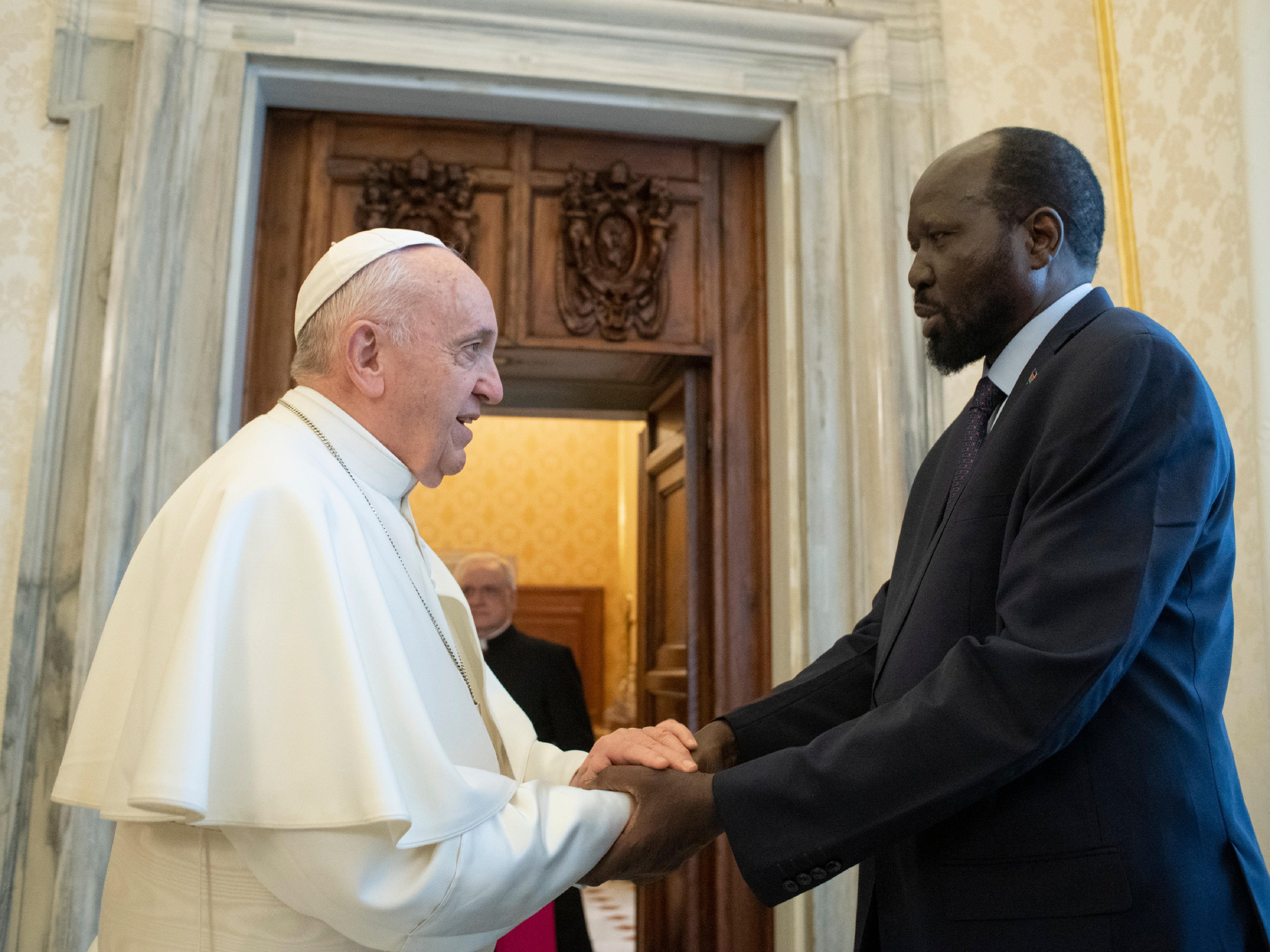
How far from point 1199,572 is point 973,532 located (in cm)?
33

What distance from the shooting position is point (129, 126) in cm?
371

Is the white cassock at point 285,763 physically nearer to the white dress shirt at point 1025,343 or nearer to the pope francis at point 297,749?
the pope francis at point 297,749

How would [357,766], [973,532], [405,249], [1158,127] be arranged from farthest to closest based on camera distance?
[1158,127], [405,249], [973,532], [357,766]

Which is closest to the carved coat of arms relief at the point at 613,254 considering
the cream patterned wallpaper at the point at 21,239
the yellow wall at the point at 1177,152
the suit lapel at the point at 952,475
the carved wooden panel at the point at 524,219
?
the carved wooden panel at the point at 524,219

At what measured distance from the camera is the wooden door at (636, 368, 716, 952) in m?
4.22

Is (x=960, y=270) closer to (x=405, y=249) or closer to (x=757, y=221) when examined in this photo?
(x=405, y=249)

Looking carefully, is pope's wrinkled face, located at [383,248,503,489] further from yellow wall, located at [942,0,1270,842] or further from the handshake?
yellow wall, located at [942,0,1270,842]

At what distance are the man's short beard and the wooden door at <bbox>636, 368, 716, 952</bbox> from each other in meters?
2.41

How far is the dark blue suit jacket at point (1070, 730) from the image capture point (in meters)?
1.52

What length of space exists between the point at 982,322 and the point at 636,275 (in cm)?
249

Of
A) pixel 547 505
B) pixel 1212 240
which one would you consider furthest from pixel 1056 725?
pixel 547 505

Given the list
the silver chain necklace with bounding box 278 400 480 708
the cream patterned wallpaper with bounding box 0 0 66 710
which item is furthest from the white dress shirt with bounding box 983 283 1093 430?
the cream patterned wallpaper with bounding box 0 0 66 710

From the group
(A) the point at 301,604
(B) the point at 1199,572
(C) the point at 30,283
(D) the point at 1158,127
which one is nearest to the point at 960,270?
(B) the point at 1199,572

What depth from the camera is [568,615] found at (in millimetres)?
12398
